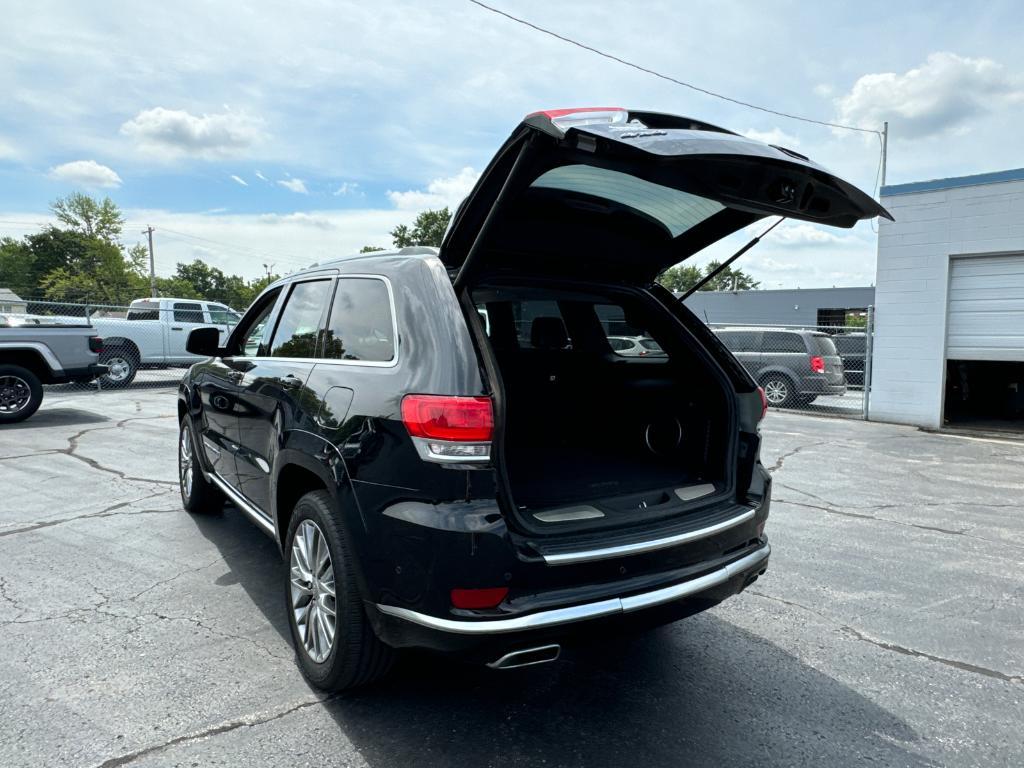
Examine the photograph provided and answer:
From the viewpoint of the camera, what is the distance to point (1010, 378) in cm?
1227

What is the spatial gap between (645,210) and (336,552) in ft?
6.94

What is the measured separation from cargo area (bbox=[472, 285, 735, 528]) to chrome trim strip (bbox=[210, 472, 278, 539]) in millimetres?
1279

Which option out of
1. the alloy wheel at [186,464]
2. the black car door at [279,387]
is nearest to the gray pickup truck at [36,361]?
the alloy wheel at [186,464]

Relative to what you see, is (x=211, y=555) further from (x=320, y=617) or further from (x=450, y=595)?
(x=450, y=595)

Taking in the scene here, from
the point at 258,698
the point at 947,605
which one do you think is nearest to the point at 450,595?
the point at 258,698

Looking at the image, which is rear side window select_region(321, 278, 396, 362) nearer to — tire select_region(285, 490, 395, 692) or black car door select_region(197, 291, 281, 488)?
tire select_region(285, 490, 395, 692)

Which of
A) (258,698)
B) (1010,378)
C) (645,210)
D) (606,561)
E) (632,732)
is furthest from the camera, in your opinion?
(1010,378)

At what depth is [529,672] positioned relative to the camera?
9.61ft

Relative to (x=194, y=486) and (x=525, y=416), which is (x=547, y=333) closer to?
(x=525, y=416)

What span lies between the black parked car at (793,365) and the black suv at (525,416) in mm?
9934

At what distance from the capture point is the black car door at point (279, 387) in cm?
301

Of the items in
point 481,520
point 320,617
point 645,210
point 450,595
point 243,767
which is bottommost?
point 243,767

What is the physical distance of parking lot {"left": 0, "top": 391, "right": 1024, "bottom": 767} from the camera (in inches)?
93.7

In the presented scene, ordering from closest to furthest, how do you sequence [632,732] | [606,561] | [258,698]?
1. [606,561]
2. [632,732]
3. [258,698]
